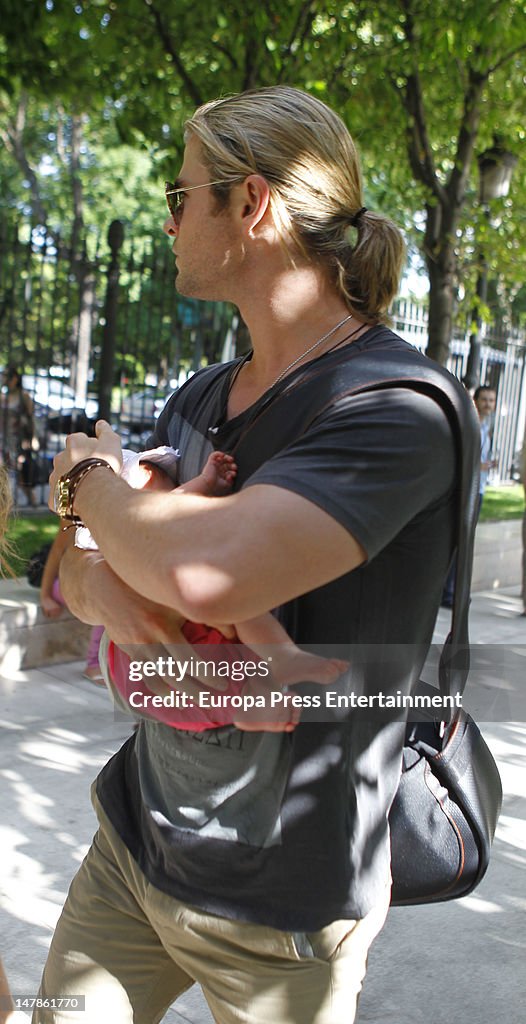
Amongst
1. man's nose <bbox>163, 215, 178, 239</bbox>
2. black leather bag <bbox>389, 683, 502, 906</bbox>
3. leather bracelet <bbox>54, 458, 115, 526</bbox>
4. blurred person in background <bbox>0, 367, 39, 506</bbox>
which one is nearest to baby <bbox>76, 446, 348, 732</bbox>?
leather bracelet <bbox>54, 458, 115, 526</bbox>

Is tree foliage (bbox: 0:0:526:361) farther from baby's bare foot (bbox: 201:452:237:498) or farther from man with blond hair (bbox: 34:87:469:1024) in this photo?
baby's bare foot (bbox: 201:452:237:498)

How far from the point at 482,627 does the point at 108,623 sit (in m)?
7.56

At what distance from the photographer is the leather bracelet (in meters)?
1.50

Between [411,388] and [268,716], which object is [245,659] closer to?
[268,716]

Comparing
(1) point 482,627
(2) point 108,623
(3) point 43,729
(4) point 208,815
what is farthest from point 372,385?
(1) point 482,627

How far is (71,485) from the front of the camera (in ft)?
4.98

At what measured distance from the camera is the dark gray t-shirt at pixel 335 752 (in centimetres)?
132

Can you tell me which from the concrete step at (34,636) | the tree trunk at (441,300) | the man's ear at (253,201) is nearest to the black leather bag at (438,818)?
the man's ear at (253,201)

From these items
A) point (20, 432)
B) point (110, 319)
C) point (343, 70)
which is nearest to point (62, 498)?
point (110, 319)

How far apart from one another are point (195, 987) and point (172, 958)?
1658 millimetres

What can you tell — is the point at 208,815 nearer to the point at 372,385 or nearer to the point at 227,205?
the point at 372,385

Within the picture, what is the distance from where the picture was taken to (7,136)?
2698 cm

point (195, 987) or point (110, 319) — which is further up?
point (110, 319)

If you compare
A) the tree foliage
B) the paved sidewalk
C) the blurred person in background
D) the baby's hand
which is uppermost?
the tree foliage
